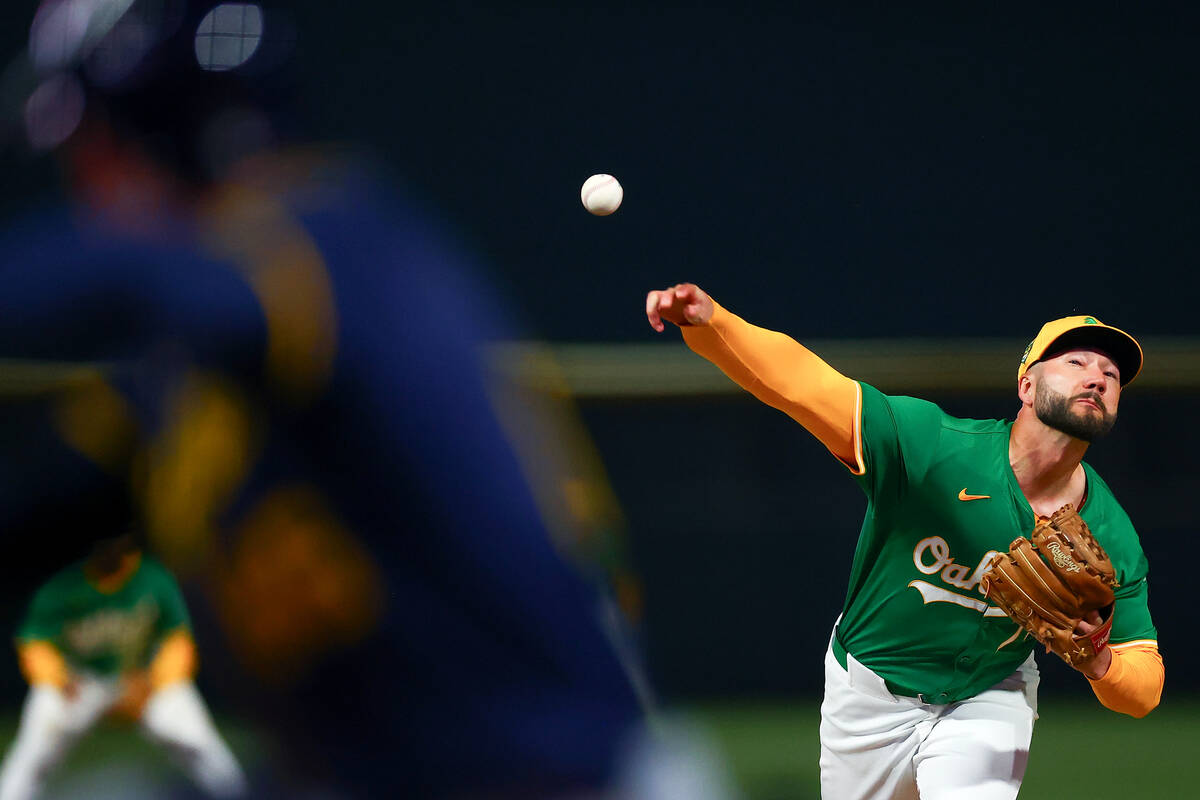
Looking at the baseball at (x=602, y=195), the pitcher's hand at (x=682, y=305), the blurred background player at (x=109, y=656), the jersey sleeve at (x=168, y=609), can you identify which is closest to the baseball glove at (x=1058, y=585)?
the pitcher's hand at (x=682, y=305)

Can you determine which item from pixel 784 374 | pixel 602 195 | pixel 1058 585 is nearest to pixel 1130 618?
pixel 1058 585

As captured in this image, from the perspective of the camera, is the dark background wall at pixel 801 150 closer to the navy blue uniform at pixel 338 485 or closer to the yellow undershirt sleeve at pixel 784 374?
the yellow undershirt sleeve at pixel 784 374

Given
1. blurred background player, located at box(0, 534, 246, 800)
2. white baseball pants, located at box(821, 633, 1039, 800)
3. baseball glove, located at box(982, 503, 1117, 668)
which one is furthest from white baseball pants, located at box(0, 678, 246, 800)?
baseball glove, located at box(982, 503, 1117, 668)

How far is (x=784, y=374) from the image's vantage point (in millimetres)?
3184

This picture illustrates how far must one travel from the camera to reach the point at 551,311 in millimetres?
8750

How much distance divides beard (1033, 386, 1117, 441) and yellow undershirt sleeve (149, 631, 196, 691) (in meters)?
3.09

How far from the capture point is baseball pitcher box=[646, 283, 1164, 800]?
3158mm

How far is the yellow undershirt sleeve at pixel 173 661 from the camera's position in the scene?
4754mm

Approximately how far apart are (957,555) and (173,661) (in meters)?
2.91

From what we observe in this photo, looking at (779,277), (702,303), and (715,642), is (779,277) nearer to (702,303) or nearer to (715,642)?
(715,642)

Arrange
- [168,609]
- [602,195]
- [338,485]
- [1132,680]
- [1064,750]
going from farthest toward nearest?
[1064,750]
[168,609]
[602,195]
[1132,680]
[338,485]

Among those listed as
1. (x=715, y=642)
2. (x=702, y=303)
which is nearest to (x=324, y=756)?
(x=702, y=303)

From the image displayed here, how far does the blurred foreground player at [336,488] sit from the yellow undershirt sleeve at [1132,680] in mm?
2219

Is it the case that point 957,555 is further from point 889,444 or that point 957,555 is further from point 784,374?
point 784,374
